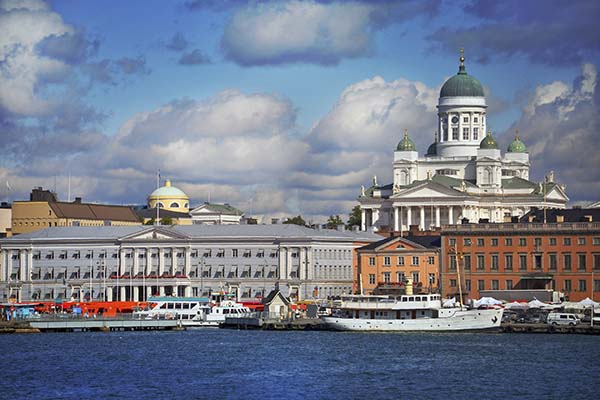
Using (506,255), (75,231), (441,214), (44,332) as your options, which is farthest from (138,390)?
(441,214)

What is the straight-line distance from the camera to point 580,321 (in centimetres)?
12031

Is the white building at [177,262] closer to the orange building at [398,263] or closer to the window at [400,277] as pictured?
the orange building at [398,263]

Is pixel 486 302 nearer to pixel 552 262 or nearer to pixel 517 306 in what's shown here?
pixel 517 306

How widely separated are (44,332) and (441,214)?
80776 millimetres

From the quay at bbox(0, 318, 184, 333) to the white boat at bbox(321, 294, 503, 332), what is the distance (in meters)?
13.6

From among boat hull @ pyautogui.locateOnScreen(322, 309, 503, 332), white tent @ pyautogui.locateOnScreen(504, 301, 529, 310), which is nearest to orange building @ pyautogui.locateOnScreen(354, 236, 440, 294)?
white tent @ pyautogui.locateOnScreen(504, 301, 529, 310)

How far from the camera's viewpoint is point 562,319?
11950 cm

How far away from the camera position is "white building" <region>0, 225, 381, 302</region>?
159750 millimetres

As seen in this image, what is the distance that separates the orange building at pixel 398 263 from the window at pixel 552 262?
36.0 ft

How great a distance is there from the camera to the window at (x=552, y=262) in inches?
5379

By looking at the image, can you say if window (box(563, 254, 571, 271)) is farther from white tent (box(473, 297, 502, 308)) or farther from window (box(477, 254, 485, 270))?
white tent (box(473, 297, 502, 308))

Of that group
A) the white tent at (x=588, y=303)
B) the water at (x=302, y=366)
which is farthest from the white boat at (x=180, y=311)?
the white tent at (x=588, y=303)

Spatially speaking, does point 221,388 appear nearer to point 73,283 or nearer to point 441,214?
point 73,283

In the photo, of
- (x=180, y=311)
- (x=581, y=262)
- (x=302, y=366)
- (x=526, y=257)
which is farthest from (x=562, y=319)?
(x=302, y=366)
